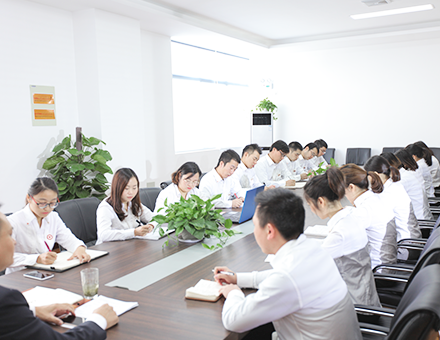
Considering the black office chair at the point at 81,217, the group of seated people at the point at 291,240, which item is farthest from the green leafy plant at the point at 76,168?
the group of seated people at the point at 291,240

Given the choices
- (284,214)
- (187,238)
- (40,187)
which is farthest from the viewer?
(187,238)

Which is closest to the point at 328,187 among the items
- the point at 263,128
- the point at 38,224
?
the point at 38,224

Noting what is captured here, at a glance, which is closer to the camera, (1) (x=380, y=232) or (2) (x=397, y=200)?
(1) (x=380, y=232)

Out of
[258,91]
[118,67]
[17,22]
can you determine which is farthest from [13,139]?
[258,91]

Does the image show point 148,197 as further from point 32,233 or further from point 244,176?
point 244,176

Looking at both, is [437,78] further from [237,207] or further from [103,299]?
[103,299]

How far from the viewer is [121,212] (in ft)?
10.1

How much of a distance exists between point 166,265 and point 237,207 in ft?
5.56

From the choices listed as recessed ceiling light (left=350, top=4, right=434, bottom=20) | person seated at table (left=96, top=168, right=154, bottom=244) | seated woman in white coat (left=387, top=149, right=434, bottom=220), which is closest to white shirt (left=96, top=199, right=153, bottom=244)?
person seated at table (left=96, top=168, right=154, bottom=244)

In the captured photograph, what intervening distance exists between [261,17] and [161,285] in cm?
579

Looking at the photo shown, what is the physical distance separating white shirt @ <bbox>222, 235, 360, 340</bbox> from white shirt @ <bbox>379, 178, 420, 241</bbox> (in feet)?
6.19

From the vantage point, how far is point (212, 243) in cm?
270

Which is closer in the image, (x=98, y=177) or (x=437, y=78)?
(x=98, y=177)

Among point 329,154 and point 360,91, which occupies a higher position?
point 360,91
